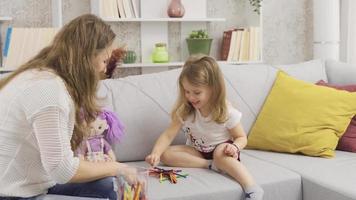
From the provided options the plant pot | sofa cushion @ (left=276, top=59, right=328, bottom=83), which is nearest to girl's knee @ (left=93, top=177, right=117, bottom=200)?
sofa cushion @ (left=276, top=59, right=328, bottom=83)

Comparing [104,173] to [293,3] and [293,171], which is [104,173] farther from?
[293,3]

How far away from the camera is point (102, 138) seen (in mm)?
2176

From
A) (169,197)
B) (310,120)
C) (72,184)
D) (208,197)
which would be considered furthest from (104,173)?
(310,120)

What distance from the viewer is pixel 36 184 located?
151cm

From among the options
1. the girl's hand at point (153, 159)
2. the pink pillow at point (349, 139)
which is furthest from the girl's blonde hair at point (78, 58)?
the pink pillow at point (349, 139)

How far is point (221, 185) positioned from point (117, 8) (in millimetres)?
1864

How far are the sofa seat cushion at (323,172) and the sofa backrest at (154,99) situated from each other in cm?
34

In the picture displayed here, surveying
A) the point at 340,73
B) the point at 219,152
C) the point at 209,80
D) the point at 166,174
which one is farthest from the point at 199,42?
the point at 166,174

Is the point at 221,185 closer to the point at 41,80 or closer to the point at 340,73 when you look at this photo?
the point at 41,80

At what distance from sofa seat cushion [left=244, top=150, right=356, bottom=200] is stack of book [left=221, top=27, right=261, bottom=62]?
4.82 ft

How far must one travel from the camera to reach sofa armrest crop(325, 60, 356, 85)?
2.79m

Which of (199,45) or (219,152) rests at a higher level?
(199,45)

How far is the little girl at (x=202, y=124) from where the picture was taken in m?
2.18

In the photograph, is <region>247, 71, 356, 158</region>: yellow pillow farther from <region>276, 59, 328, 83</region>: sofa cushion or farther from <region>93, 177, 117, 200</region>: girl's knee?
<region>93, 177, 117, 200</region>: girl's knee
